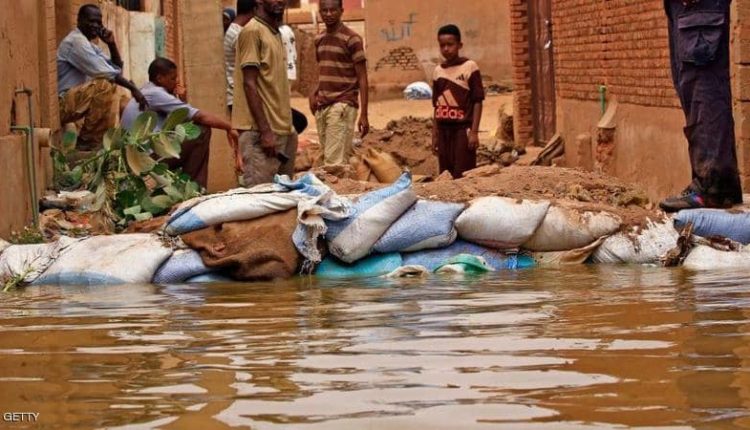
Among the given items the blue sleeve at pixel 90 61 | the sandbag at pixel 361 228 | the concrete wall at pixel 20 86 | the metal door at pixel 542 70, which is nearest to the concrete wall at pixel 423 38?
the metal door at pixel 542 70

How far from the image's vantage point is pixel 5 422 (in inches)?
145

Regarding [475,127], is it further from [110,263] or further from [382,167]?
[110,263]

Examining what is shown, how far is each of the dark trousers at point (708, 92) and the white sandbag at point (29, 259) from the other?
305 centimetres

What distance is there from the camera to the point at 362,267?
23.6 ft

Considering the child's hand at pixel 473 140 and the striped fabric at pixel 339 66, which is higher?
the striped fabric at pixel 339 66

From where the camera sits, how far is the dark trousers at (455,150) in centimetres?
1162

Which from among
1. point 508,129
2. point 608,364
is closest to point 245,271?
point 608,364

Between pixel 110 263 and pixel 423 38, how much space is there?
22134 millimetres

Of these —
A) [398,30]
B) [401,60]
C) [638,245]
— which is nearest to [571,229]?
[638,245]

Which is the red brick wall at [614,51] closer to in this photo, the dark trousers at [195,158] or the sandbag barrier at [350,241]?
the dark trousers at [195,158]

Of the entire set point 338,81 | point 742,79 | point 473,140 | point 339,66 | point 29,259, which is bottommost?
point 29,259

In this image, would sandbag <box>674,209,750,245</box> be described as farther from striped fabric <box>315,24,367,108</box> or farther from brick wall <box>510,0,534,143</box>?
brick wall <box>510,0,534,143</box>

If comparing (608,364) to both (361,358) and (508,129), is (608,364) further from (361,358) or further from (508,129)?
(508,129)

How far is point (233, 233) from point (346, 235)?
20.4 inches
